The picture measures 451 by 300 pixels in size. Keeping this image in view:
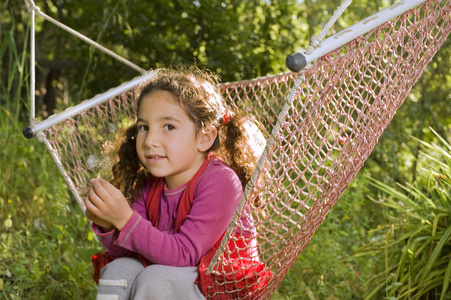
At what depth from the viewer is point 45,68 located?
14.2 feet

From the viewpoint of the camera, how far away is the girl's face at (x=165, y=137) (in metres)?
1.59

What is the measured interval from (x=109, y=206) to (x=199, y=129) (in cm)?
37

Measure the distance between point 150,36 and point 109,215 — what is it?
7.82 feet

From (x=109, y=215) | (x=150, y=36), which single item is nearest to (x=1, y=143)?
(x=150, y=36)

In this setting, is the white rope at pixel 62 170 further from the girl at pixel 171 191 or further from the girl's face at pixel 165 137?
the girl's face at pixel 165 137

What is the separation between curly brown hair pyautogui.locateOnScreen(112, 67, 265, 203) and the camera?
1.66 meters

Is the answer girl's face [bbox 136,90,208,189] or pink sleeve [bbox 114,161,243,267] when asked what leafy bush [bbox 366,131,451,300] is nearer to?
pink sleeve [bbox 114,161,243,267]

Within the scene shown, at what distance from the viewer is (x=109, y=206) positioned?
1.43 metres

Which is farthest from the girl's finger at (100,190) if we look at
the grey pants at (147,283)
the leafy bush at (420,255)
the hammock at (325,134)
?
the leafy bush at (420,255)

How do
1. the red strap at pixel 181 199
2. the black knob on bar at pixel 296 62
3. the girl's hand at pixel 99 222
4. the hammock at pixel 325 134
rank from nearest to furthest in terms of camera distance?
1. the black knob on bar at pixel 296 62
2. the hammock at pixel 325 134
3. the girl's hand at pixel 99 222
4. the red strap at pixel 181 199

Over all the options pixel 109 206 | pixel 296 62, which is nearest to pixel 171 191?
pixel 109 206

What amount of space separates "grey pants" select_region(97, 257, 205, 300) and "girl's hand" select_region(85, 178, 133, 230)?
118mm

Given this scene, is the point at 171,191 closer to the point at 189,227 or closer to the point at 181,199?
the point at 181,199

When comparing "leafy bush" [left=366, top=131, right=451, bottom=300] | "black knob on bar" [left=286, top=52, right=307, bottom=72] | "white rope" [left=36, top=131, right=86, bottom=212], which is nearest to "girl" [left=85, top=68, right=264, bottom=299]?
"white rope" [left=36, top=131, right=86, bottom=212]
